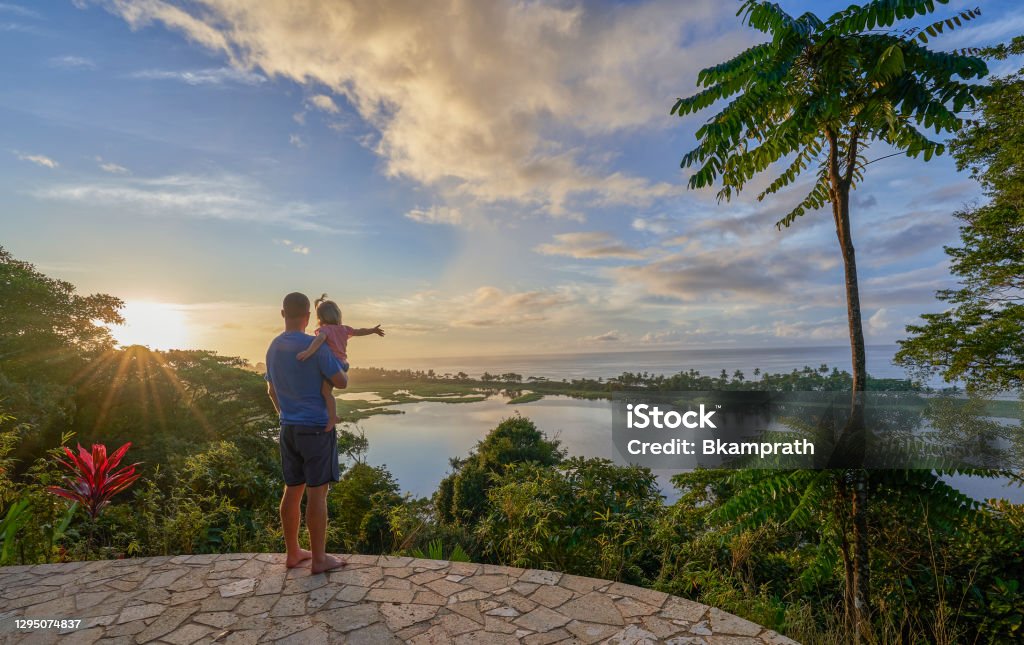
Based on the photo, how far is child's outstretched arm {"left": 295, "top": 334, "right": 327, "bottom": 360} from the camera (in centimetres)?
304

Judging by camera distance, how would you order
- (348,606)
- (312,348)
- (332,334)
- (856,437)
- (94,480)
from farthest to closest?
1. (94,480)
2. (856,437)
3. (332,334)
4. (312,348)
5. (348,606)

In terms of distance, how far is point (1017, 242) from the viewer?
38.7 feet

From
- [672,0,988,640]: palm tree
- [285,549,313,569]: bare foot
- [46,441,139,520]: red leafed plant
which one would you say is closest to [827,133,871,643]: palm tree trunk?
[672,0,988,640]: palm tree

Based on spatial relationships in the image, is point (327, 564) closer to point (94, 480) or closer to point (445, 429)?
point (94, 480)

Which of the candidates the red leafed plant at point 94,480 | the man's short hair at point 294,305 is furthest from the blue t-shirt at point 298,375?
the red leafed plant at point 94,480

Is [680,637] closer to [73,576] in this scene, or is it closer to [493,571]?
[493,571]

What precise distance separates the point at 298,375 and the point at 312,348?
222 mm

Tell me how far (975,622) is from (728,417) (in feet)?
8.10

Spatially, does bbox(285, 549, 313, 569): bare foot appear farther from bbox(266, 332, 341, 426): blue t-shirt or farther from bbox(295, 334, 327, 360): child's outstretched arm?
bbox(295, 334, 327, 360): child's outstretched arm

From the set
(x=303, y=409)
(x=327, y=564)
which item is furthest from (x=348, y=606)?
(x=303, y=409)

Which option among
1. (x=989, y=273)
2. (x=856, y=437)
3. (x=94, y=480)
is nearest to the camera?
(x=856, y=437)

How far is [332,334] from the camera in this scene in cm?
318

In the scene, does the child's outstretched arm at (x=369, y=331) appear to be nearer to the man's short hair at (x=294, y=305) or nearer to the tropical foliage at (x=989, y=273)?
the man's short hair at (x=294, y=305)

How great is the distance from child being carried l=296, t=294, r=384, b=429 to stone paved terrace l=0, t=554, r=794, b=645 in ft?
3.87
